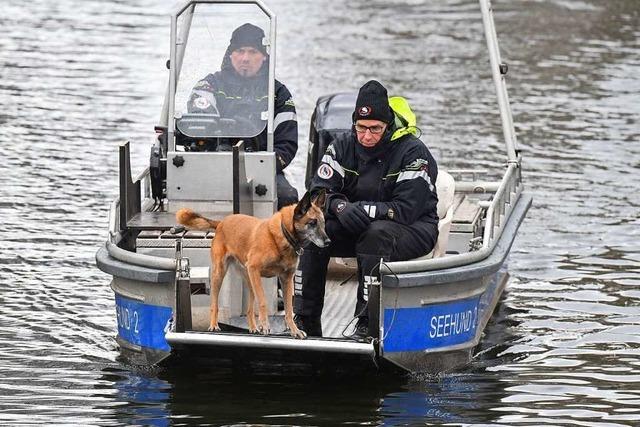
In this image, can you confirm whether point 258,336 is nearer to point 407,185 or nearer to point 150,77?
point 407,185

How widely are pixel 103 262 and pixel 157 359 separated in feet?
2.07

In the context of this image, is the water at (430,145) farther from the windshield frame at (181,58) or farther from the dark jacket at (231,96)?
the dark jacket at (231,96)

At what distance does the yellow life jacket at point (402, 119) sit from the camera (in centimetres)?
853

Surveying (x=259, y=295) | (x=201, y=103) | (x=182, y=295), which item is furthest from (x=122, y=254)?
(x=201, y=103)

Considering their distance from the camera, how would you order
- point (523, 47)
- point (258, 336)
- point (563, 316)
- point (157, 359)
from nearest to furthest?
point (258, 336) < point (157, 359) < point (563, 316) < point (523, 47)

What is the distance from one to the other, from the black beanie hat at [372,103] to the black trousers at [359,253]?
0.60 m

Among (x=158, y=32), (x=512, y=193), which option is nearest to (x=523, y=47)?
(x=158, y=32)

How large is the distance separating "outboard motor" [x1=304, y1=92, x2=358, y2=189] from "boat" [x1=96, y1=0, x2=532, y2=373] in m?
1.09

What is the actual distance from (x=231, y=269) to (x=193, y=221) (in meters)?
0.47

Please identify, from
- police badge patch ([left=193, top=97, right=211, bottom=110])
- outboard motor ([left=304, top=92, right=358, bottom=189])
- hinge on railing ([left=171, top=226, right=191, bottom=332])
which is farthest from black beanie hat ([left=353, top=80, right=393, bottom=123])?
outboard motor ([left=304, top=92, right=358, bottom=189])

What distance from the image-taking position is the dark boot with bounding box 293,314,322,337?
8.49 m

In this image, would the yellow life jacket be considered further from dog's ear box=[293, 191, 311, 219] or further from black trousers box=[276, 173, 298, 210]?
dog's ear box=[293, 191, 311, 219]

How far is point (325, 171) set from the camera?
8586 millimetres

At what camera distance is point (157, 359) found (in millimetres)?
8320
